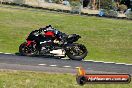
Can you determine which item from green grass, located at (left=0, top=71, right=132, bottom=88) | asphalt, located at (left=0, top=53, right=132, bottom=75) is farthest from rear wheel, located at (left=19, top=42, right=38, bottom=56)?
green grass, located at (left=0, top=71, right=132, bottom=88)

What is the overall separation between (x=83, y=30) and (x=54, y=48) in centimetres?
1818

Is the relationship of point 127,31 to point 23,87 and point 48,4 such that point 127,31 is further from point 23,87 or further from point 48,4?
point 23,87

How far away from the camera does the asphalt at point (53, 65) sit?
1589 centimetres

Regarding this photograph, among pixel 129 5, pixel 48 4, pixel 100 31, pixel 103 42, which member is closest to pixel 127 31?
pixel 100 31

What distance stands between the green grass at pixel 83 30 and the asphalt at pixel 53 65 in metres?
7.64

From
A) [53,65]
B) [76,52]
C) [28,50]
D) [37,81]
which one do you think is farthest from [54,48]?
[37,81]

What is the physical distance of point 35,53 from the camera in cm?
1973

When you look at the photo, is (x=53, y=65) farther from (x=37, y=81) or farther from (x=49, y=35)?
(x=37, y=81)

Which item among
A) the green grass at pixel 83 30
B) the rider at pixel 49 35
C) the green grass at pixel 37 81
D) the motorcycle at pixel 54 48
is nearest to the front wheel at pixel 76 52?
the motorcycle at pixel 54 48

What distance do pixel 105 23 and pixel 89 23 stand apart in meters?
2.55

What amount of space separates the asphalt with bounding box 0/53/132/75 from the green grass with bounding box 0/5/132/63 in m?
7.64

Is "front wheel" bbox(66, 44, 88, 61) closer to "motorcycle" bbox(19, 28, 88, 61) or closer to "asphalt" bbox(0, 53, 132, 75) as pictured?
"motorcycle" bbox(19, 28, 88, 61)

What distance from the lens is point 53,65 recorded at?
674 inches

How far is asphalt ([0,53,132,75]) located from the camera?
15.9 metres
